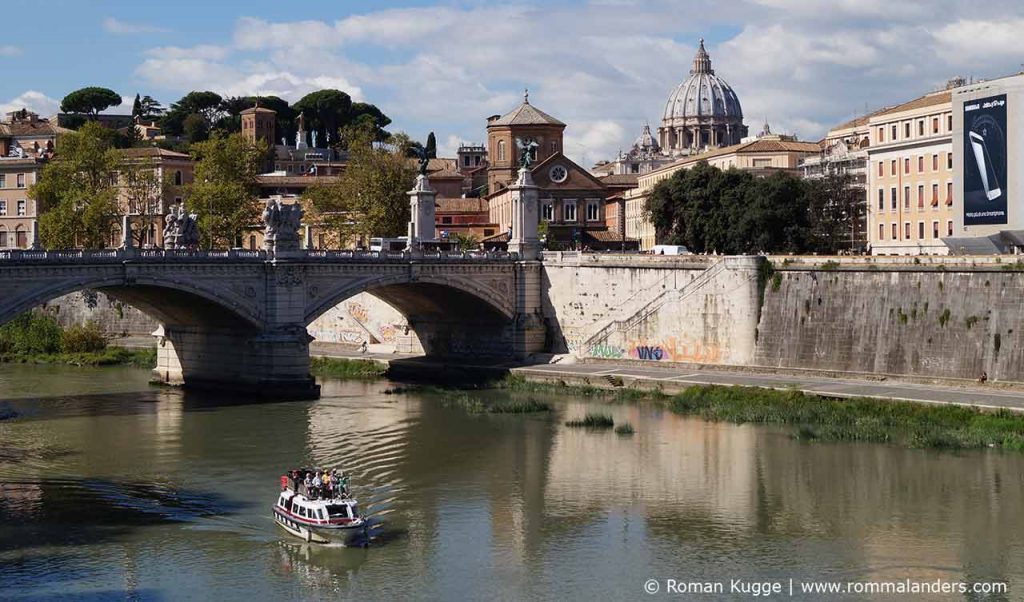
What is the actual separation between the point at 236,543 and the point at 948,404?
19.0m

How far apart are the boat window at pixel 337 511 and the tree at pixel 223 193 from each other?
40671 mm

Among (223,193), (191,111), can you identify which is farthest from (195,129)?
(223,193)

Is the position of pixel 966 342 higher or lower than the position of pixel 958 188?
lower

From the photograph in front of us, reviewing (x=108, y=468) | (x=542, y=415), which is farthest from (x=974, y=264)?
(x=108, y=468)

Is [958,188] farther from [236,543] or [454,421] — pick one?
[236,543]

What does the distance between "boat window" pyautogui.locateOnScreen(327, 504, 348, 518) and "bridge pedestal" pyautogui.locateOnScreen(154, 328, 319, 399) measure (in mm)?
19185

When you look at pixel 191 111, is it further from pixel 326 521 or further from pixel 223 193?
pixel 326 521

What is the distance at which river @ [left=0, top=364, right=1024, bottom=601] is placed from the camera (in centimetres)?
2469

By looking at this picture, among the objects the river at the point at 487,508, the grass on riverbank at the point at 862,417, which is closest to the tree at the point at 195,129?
the river at the point at 487,508

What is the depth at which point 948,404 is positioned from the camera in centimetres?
3728

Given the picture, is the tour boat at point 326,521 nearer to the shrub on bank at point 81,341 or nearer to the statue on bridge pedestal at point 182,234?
the statue on bridge pedestal at point 182,234

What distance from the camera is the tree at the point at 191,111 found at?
120438 mm

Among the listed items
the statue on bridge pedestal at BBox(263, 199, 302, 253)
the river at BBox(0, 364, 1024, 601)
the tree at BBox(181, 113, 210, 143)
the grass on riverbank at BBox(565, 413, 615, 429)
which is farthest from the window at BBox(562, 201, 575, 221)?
the grass on riverbank at BBox(565, 413, 615, 429)

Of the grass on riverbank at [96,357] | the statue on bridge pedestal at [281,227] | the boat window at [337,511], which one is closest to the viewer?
the boat window at [337,511]
